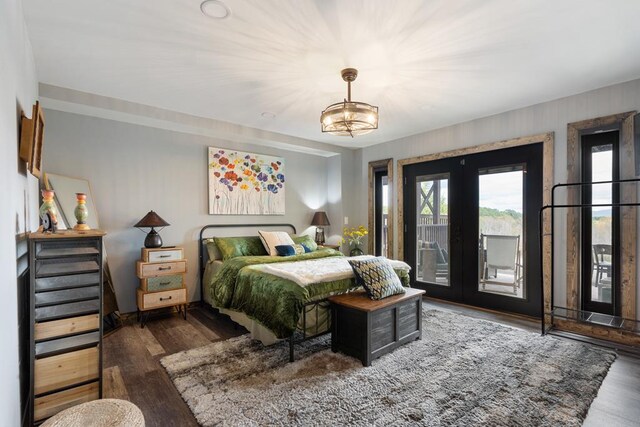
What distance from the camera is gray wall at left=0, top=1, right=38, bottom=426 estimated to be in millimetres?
1318

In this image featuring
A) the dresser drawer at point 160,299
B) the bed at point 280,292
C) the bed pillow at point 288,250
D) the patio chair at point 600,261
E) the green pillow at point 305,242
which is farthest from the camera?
the green pillow at point 305,242

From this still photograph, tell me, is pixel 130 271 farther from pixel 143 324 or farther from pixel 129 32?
pixel 129 32

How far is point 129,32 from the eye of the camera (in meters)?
2.26

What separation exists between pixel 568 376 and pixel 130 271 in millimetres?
4731

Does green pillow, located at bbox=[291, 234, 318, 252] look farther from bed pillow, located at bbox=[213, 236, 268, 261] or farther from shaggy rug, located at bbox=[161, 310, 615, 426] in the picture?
shaggy rug, located at bbox=[161, 310, 615, 426]

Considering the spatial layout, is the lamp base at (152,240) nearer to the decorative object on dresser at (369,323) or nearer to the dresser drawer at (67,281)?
the dresser drawer at (67,281)

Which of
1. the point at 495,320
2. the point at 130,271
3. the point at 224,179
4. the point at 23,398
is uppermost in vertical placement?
the point at 224,179

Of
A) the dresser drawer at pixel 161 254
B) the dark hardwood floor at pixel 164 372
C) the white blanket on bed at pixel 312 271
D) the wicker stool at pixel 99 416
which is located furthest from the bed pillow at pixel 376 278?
the dresser drawer at pixel 161 254

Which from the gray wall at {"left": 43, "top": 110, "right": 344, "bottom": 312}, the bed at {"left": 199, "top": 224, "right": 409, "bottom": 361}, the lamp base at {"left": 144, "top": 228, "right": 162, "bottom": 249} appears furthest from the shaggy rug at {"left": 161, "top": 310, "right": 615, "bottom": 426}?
the gray wall at {"left": 43, "top": 110, "right": 344, "bottom": 312}

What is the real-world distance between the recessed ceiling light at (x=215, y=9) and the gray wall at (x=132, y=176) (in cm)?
267

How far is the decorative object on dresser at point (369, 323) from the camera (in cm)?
265

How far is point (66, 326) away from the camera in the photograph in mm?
1977

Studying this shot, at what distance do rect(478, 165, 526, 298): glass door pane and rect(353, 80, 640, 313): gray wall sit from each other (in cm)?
42

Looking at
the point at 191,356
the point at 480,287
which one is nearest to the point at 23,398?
the point at 191,356
